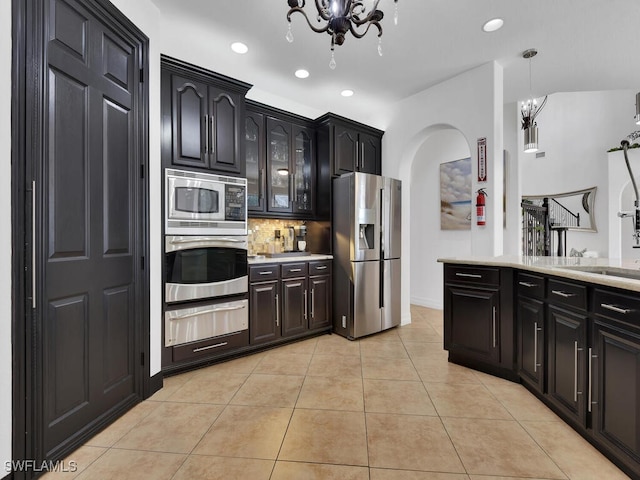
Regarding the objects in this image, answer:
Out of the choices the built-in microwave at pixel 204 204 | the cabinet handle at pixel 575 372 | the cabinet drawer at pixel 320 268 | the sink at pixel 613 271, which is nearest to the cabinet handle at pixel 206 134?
the built-in microwave at pixel 204 204

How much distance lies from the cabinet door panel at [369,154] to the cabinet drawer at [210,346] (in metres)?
2.58

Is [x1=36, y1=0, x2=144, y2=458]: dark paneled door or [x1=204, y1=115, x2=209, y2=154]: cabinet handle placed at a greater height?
[x1=204, y1=115, x2=209, y2=154]: cabinet handle

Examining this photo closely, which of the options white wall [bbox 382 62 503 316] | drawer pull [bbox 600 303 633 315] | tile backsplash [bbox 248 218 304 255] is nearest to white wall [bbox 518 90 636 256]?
white wall [bbox 382 62 503 316]

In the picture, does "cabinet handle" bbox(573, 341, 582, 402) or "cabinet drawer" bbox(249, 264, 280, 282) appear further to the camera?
"cabinet drawer" bbox(249, 264, 280, 282)

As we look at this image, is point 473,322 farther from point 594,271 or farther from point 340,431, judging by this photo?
point 340,431

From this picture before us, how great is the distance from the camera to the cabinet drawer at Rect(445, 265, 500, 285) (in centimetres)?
247

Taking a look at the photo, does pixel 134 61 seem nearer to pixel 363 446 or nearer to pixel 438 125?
pixel 363 446

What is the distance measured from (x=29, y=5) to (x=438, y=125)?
364 cm

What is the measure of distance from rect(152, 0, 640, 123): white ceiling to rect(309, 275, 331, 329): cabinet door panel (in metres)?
2.39

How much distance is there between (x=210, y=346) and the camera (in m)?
2.70

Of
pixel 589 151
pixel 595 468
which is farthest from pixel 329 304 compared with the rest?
pixel 589 151

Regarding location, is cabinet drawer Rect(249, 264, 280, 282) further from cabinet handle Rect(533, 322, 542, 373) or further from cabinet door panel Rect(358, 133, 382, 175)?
cabinet handle Rect(533, 322, 542, 373)

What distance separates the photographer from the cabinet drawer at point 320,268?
11.3ft
